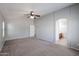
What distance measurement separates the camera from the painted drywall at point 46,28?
7.33 feet

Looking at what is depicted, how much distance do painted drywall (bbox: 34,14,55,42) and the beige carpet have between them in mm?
136

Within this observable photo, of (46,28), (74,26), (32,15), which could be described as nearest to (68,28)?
(74,26)

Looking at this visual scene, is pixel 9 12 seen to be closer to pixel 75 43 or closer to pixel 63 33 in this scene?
pixel 63 33

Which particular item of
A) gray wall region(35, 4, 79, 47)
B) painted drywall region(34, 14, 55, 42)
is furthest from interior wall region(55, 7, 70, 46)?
painted drywall region(34, 14, 55, 42)

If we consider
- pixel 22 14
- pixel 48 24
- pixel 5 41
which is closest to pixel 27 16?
pixel 22 14

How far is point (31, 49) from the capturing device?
2182 millimetres

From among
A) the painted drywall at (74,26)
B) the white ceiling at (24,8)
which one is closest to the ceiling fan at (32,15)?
the white ceiling at (24,8)

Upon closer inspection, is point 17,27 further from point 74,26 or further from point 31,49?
point 74,26

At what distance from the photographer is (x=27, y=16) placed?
7.18 feet

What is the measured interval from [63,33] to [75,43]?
11.4 inches

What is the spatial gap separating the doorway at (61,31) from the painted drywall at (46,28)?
96 mm

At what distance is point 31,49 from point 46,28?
49 cm

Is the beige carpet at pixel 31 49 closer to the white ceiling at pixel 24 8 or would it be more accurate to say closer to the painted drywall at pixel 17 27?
the painted drywall at pixel 17 27

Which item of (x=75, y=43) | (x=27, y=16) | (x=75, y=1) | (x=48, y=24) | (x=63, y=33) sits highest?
(x=75, y=1)
